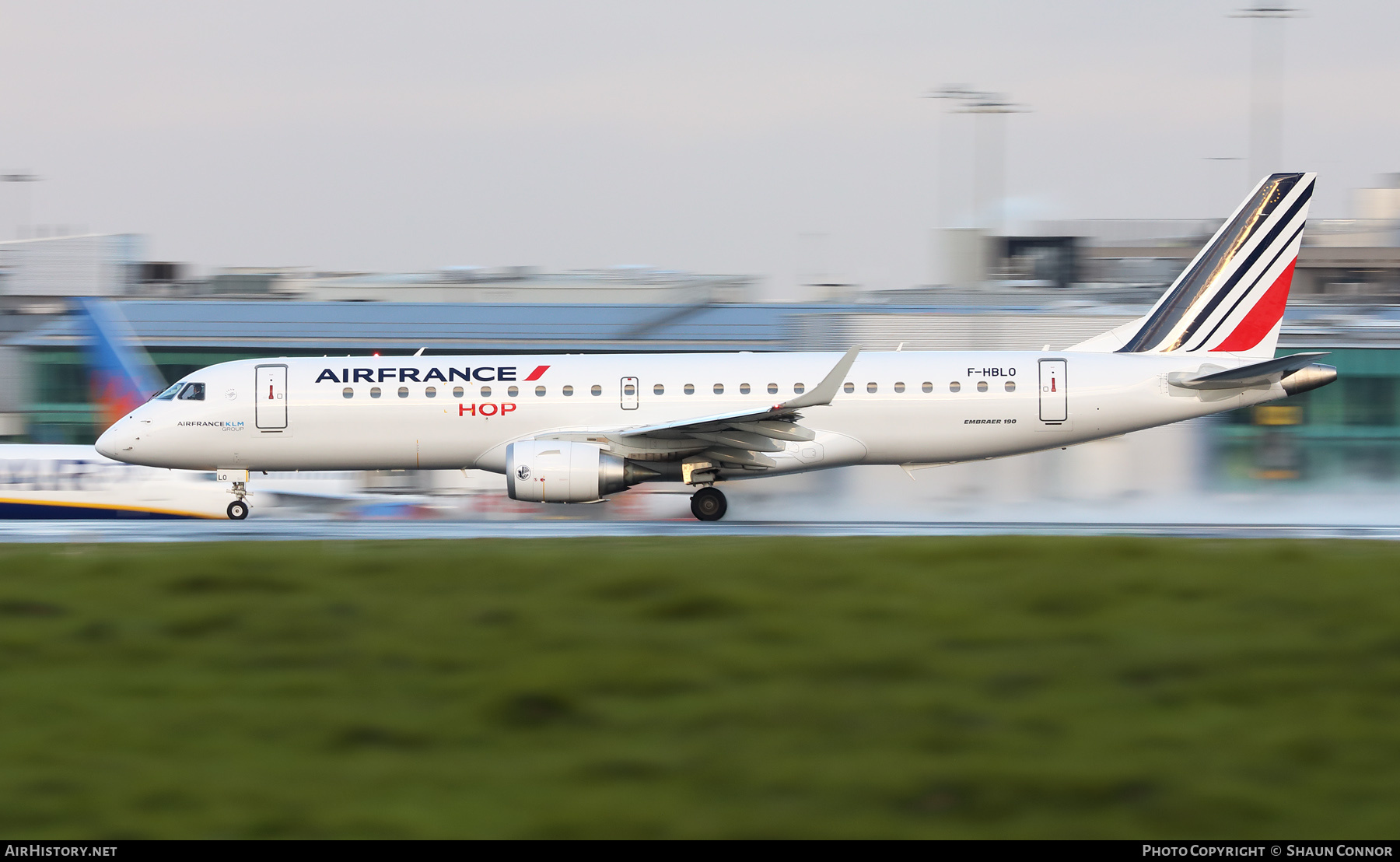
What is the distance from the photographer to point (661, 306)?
44.3 m

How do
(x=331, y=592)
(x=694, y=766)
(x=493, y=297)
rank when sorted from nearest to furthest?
(x=694, y=766)
(x=331, y=592)
(x=493, y=297)

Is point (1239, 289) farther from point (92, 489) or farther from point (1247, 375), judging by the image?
point (92, 489)

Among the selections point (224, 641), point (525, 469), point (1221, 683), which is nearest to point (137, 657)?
point (224, 641)

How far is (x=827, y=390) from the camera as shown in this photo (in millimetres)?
22688

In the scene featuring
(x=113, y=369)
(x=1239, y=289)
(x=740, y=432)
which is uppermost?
(x=1239, y=289)

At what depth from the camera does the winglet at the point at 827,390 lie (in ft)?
74.1

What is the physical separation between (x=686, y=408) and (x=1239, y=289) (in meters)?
10.1

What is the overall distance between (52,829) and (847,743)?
14.0 ft

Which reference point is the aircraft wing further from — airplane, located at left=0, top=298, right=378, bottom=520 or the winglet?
airplane, located at left=0, top=298, right=378, bottom=520

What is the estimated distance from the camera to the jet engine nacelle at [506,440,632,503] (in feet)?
73.8

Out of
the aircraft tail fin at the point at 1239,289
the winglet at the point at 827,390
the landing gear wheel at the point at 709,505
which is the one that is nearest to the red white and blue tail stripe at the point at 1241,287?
the aircraft tail fin at the point at 1239,289

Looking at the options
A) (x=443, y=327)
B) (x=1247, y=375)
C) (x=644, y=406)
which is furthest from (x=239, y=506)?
(x=443, y=327)

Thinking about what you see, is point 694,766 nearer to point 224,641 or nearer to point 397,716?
point 397,716

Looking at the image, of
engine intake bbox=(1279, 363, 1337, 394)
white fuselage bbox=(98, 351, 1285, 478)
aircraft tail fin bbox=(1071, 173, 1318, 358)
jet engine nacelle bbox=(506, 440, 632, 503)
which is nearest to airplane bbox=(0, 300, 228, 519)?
white fuselage bbox=(98, 351, 1285, 478)
